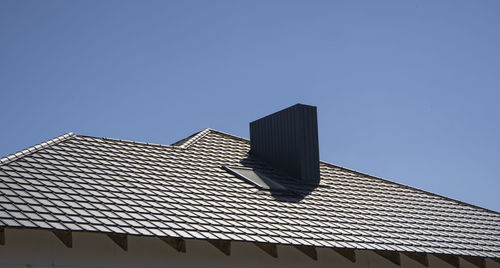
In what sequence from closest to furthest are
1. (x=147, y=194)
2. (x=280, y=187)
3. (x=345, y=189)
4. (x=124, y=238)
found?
(x=124, y=238)
(x=147, y=194)
(x=280, y=187)
(x=345, y=189)

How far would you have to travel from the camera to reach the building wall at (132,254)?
31.2 ft

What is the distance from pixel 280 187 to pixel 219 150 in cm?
227

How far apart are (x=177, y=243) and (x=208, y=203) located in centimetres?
168

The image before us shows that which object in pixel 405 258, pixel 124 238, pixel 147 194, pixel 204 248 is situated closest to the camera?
pixel 124 238

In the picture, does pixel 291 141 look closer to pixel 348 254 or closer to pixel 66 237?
pixel 348 254

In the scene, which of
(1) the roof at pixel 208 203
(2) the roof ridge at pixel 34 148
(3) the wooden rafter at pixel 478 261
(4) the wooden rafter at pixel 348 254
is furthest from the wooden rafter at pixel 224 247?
(3) the wooden rafter at pixel 478 261

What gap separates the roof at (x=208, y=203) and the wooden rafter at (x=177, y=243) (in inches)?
6.4

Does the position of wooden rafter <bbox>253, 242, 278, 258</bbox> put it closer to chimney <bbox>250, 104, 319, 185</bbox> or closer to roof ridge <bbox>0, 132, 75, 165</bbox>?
chimney <bbox>250, 104, 319, 185</bbox>

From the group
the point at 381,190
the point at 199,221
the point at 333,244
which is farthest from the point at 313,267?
the point at 381,190

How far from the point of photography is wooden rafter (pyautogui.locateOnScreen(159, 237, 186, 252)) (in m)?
10.5

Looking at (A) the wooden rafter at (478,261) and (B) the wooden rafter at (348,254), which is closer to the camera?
(B) the wooden rafter at (348,254)

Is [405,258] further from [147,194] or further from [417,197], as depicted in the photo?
[147,194]

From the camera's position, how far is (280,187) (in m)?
14.4

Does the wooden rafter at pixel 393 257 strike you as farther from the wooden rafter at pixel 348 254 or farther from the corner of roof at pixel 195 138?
the corner of roof at pixel 195 138
